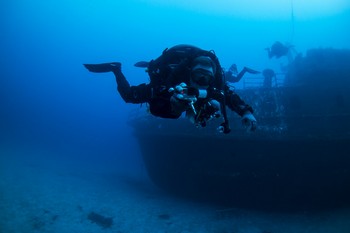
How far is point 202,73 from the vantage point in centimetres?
354

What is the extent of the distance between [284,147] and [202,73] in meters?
8.70

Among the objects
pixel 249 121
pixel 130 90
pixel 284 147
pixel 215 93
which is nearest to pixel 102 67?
pixel 130 90

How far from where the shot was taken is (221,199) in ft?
41.6

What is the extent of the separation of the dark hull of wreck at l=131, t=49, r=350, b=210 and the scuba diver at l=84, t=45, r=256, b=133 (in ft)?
24.1

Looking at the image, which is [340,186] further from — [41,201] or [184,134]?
[41,201]

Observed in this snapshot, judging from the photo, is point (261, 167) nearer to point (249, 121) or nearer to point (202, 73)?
point (249, 121)

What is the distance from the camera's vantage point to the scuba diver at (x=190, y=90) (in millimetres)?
3305

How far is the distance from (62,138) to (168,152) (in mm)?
53594

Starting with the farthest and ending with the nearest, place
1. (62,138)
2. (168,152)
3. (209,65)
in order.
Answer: (62,138)
(168,152)
(209,65)

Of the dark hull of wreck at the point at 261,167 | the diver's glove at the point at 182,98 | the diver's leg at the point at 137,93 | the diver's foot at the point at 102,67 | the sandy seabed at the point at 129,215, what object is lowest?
the sandy seabed at the point at 129,215

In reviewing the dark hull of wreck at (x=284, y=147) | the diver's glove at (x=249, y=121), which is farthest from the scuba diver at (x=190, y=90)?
the dark hull of wreck at (x=284, y=147)

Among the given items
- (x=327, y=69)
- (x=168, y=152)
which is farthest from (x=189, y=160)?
(x=327, y=69)

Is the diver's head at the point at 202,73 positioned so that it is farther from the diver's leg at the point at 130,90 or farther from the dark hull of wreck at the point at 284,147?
the dark hull of wreck at the point at 284,147

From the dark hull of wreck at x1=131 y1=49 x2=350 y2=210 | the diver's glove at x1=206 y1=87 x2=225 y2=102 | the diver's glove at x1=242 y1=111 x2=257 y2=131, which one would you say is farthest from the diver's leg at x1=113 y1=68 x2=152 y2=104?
the dark hull of wreck at x1=131 y1=49 x2=350 y2=210
